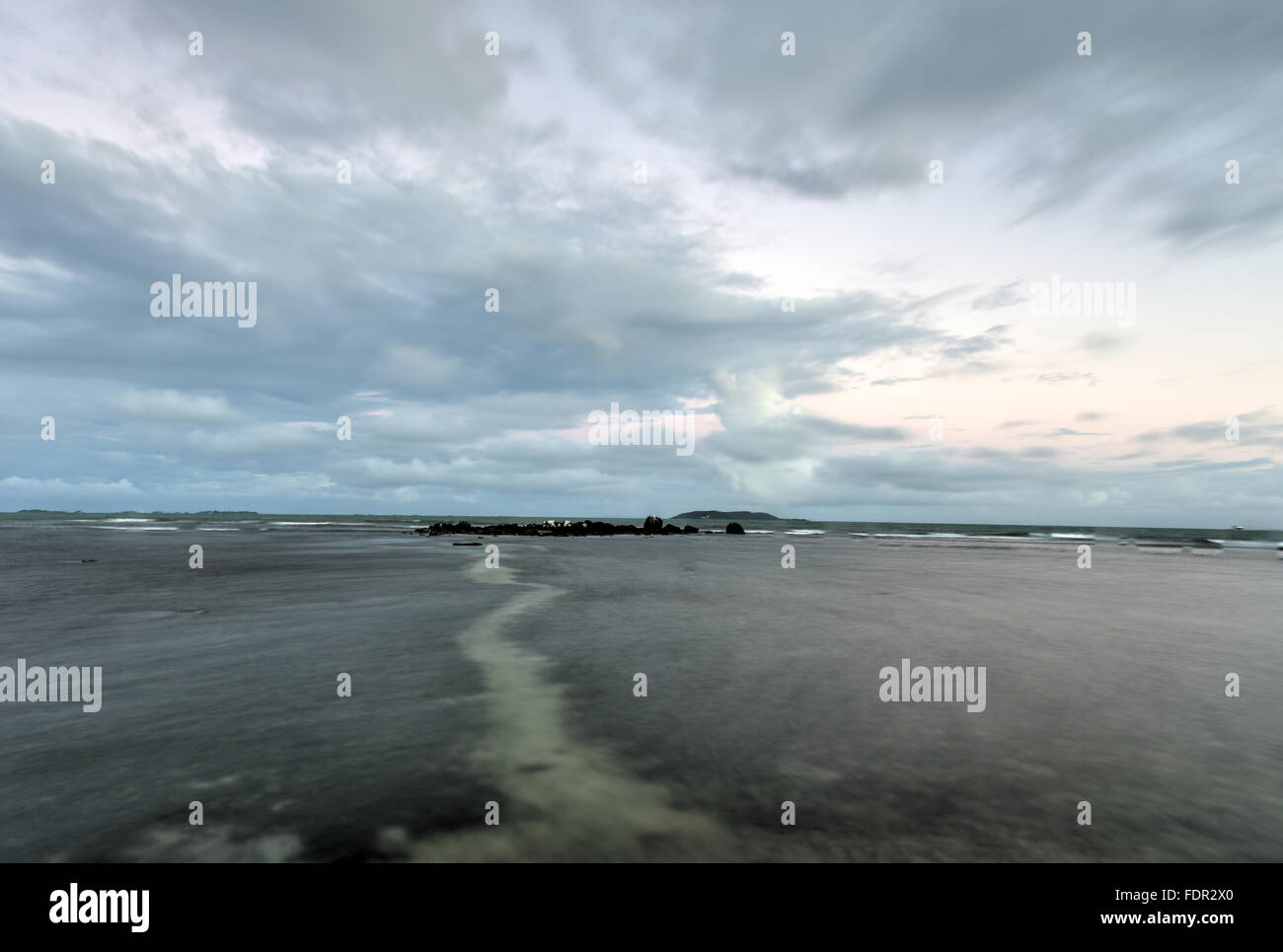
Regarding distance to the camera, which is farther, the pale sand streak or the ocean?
the ocean

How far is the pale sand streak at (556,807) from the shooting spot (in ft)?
17.2

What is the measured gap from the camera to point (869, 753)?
24.4ft

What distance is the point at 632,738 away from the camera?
26.2 feet

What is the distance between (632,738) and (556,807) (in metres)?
2.08

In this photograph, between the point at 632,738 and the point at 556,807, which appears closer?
the point at 556,807

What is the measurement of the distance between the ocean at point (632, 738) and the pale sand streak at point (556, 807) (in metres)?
0.03

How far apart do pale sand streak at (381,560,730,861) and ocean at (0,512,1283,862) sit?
0.11 feet

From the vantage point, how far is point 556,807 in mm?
6055

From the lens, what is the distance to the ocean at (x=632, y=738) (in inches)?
215

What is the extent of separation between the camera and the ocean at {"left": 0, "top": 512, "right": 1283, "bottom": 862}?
17.9 feet

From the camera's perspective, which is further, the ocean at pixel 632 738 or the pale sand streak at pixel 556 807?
the ocean at pixel 632 738
